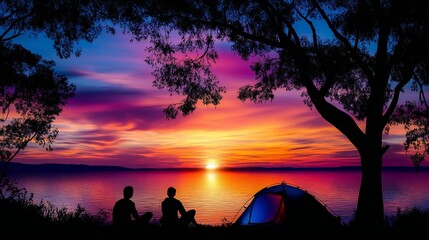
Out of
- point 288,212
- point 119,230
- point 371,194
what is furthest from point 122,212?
point 371,194

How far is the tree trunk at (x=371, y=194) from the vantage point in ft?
56.8

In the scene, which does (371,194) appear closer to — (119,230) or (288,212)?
(288,212)

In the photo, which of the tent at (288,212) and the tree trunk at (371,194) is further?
the tent at (288,212)

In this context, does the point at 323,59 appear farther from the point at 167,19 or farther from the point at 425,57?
the point at 167,19

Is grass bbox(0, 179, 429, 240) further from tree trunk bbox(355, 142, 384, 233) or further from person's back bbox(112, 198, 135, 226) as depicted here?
tree trunk bbox(355, 142, 384, 233)

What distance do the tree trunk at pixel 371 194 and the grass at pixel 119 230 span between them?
0.52 m

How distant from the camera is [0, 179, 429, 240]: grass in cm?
1550

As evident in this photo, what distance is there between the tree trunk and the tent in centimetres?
127

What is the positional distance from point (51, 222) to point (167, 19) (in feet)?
31.1

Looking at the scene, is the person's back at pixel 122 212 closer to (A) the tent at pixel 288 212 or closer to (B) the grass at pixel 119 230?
(B) the grass at pixel 119 230

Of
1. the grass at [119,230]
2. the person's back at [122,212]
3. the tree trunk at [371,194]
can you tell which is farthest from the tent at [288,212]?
the person's back at [122,212]

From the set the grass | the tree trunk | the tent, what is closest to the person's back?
the grass

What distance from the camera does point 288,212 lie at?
59.5 feet

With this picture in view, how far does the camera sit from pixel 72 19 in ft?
66.0
